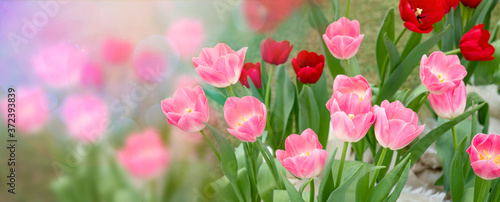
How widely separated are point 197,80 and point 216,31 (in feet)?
0.17

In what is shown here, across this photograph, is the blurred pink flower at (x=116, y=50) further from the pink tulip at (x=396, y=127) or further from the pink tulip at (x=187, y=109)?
the pink tulip at (x=396, y=127)

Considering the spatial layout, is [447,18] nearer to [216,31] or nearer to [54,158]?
[216,31]

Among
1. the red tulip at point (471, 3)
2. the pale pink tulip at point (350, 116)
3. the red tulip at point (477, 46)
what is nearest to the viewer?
the pale pink tulip at point (350, 116)

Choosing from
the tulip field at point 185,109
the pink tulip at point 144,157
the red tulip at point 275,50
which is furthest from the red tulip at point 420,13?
the pink tulip at point 144,157

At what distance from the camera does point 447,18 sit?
52cm

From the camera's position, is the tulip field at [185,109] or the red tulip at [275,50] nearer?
the tulip field at [185,109]

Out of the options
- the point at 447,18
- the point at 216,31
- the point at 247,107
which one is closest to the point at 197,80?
the point at 216,31

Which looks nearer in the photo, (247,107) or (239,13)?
(247,107)

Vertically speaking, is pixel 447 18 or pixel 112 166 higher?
pixel 447 18

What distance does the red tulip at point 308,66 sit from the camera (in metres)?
0.36

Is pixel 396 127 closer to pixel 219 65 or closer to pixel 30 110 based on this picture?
pixel 219 65

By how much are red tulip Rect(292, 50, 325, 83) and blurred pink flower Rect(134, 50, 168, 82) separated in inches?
4.4

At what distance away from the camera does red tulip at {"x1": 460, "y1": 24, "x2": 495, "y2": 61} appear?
15.0 inches

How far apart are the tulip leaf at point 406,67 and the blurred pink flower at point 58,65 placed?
10.9 inches
